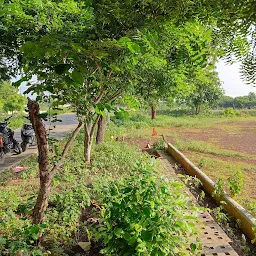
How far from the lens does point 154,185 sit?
8.84ft

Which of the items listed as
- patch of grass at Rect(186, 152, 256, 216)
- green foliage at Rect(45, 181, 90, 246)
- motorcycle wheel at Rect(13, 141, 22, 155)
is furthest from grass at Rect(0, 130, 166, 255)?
patch of grass at Rect(186, 152, 256, 216)

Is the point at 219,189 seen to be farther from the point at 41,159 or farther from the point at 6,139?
the point at 6,139

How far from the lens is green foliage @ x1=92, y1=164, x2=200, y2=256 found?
2318mm

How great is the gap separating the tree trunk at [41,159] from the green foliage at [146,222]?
61 centimetres

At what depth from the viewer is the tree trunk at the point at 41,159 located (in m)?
2.31

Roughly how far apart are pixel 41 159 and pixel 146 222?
1.11 m

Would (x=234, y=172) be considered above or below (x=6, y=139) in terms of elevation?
below

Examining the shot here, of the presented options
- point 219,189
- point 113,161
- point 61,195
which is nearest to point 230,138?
point 113,161

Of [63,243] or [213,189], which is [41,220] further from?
[213,189]

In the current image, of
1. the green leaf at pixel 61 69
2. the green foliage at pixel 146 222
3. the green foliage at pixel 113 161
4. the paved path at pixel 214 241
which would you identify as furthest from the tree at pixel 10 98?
the green leaf at pixel 61 69

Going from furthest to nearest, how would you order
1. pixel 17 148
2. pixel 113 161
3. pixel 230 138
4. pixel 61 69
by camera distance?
pixel 230 138 < pixel 17 148 < pixel 113 161 < pixel 61 69

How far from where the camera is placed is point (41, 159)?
2535 mm

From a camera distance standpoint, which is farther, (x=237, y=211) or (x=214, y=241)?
(x=237, y=211)

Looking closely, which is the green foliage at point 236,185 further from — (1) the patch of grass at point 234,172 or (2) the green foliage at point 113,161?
(2) the green foliage at point 113,161
